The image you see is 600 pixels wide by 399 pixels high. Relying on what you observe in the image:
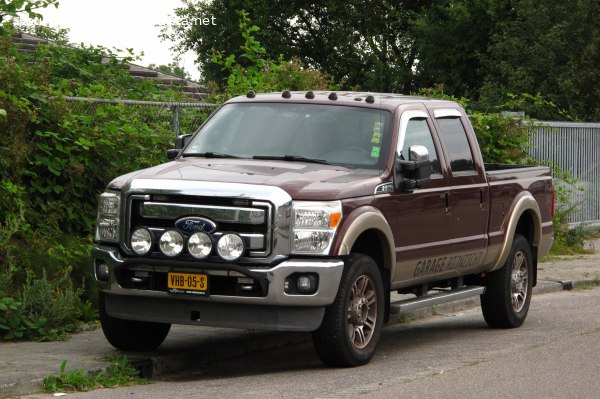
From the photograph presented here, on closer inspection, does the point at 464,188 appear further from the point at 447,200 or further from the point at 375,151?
the point at 375,151

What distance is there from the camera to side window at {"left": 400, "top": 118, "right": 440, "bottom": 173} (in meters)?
11.0

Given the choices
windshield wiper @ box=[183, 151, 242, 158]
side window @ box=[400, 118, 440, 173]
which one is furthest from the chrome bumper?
side window @ box=[400, 118, 440, 173]

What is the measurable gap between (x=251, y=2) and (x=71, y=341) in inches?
1790

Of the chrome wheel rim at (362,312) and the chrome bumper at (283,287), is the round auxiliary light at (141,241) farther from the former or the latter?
the chrome wheel rim at (362,312)

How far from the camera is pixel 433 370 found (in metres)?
9.75

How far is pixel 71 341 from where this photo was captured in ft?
35.0

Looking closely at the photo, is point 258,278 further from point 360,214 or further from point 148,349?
point 148,349

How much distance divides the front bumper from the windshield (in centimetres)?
141

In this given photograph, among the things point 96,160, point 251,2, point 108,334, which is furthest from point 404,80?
point 108,334

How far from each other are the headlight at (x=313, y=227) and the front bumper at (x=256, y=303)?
0.09 m

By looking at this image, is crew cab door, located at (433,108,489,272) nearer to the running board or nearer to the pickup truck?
the pickup truck

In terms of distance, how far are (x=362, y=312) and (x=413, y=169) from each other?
1.31 metres

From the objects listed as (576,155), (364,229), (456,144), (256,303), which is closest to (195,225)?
(256,303)

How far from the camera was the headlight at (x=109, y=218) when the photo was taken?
9742 millimetres
